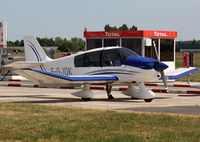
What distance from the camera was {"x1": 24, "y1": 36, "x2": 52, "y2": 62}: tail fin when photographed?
66.1 ft

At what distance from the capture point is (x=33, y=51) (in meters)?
20.3

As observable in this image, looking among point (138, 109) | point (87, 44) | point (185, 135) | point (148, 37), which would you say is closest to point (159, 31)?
point (148, 37)

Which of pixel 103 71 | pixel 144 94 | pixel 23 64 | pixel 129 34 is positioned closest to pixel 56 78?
pixel 103 71

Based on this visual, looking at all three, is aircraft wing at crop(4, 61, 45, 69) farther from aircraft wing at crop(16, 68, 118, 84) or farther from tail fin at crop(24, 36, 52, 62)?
aircraft wing at crop(16, 68, 118, 84)

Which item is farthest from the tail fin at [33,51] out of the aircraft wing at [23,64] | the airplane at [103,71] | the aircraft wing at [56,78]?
the aircraft wing at [56,78]

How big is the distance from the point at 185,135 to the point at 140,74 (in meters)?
7.87

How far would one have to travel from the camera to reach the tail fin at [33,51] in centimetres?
2014

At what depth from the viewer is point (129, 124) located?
Result: 10.8 m

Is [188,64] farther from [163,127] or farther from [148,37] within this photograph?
[163,127]

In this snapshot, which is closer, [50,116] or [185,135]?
[185,135]

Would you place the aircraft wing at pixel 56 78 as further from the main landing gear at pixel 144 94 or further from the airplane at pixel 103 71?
the main landing gear at pixel 144 94

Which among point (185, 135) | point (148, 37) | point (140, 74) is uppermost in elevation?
point (148, 37)

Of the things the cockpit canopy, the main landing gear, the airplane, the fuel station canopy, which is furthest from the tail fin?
the fuel station canopy

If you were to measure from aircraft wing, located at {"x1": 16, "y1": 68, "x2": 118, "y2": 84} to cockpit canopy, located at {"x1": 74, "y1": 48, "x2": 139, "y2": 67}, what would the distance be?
591 millimetres
